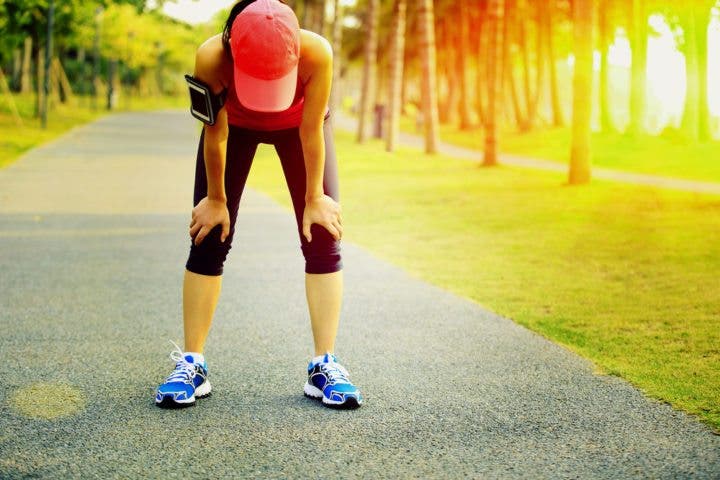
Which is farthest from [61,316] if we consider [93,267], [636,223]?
[636,223]

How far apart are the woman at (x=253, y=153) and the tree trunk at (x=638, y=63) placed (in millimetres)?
27148

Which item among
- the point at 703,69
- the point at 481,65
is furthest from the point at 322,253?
the point at 481,65

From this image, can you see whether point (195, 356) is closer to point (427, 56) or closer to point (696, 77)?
point (427, 56)

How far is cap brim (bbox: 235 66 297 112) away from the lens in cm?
353

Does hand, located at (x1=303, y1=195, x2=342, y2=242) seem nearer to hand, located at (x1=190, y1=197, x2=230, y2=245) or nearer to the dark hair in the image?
hand, located at (x1=190, y1=197, x2=230, y2=245)

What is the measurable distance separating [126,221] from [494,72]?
12550 millimetres

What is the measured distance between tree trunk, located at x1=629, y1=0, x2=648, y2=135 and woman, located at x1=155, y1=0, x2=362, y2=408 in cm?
2715

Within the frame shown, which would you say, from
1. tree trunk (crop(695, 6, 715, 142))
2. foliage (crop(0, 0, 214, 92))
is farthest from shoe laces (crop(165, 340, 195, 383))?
tree trunk (crop(695, 6, 715, 142))

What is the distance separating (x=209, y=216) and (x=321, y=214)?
18.9 inches

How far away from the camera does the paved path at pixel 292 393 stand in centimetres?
338

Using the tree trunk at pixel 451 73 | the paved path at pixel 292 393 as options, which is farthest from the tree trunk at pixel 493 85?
the tree trunk at pixel 451 73

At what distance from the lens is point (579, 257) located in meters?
9.40

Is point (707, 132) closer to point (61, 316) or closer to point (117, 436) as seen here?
point (61, 316)

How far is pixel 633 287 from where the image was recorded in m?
7.71
